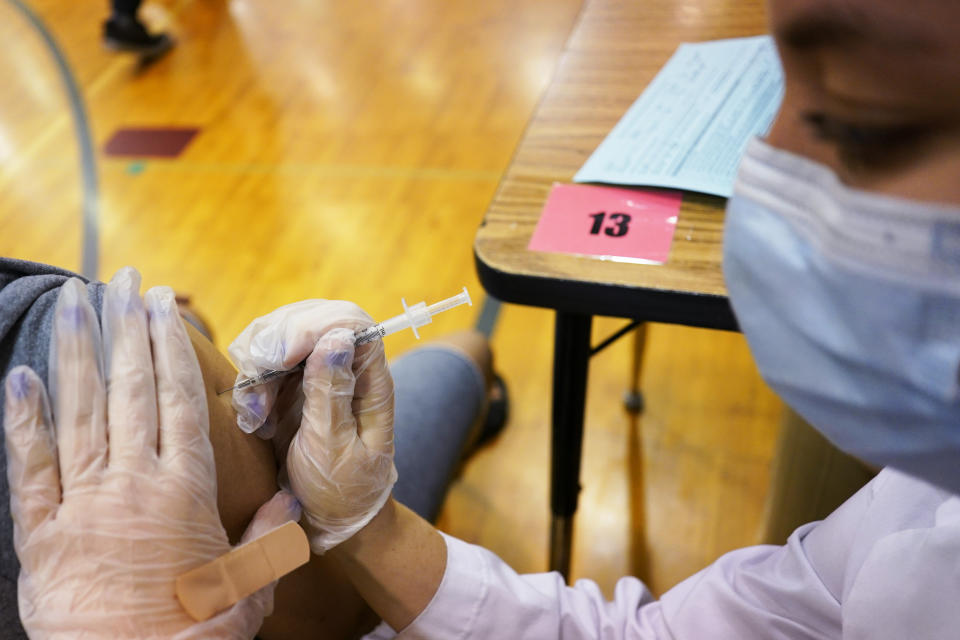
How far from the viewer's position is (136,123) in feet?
8.97

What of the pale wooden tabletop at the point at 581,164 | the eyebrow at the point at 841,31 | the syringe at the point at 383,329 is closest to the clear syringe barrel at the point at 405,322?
the syringe at the point at 383,329

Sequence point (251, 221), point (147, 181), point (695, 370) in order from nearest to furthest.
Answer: point (695, 370) < point (251, 221) < point (147, 181)

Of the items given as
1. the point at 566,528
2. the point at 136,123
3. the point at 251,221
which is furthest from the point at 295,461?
the point at 136,123

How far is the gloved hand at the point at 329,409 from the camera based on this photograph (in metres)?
0.65

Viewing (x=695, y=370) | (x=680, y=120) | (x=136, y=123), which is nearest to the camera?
(x=680, y=120)

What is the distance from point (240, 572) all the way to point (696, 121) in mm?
772

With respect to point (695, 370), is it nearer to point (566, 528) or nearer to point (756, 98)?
point (566, 528)

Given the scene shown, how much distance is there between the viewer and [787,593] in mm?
720

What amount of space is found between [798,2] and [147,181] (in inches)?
95.3

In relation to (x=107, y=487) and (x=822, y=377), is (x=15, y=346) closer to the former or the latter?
(x=107, y=487)

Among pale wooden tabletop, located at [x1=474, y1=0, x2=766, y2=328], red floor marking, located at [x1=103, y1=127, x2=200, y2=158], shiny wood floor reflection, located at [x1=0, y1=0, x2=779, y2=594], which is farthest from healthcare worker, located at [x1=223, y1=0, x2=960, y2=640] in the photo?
red floor marking, located at [x1=103, y1=127, x2=200, y2=158]

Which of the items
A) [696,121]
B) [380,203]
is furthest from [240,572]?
[380,203]

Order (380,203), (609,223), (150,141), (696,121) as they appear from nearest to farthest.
→ (609,223) → (696,121) → (380,203) → (150,141)

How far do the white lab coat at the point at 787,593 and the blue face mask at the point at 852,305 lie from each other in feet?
0.62
